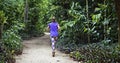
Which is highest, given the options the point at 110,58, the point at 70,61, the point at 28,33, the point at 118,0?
the point at 118,0

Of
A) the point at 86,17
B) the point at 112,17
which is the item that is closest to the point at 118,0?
the point at 112,17

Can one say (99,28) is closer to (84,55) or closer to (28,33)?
(84,55)

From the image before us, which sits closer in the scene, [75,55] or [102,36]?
[75,55]

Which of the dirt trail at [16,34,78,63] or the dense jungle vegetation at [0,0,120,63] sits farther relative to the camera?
the dense jungle vegetation at [0,0,120,63]

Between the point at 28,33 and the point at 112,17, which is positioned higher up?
the point at 112,17

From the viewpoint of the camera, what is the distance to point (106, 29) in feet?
49.6

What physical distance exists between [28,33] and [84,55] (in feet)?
57.7

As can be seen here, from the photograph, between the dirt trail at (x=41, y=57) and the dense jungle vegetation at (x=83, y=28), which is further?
the dense jungle vegetation at (x=83, y=28)

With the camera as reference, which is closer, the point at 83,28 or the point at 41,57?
the point at 41,57

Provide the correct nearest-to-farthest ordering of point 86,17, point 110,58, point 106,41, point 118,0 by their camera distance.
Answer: point 118,0 < point 110,58 < point 106,41 < point 86,17

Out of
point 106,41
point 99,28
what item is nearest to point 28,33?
point 99,28

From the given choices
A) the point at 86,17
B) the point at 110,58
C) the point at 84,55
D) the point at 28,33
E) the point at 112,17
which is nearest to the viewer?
the point at 110,58

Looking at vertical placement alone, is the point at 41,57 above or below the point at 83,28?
below

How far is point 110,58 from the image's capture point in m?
9.36
